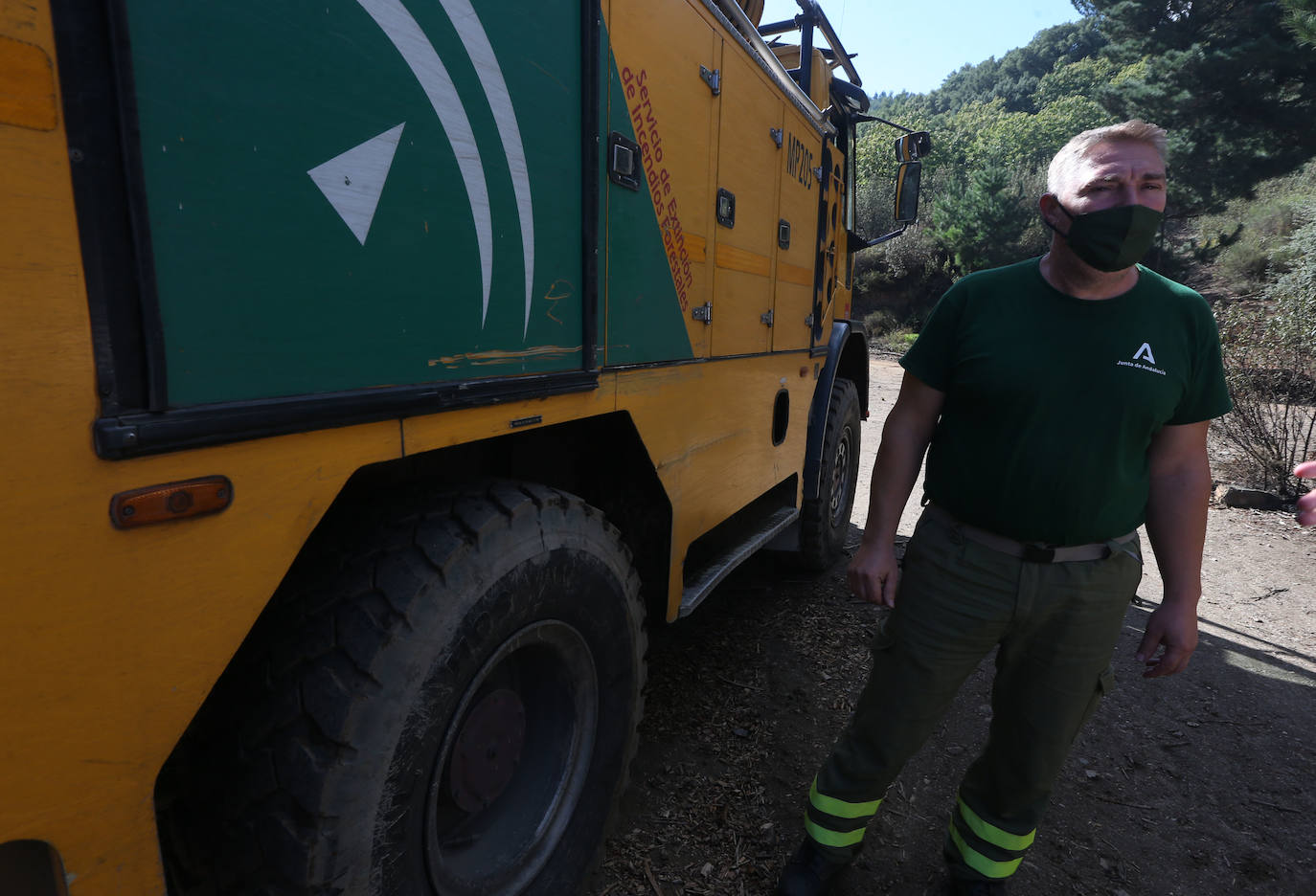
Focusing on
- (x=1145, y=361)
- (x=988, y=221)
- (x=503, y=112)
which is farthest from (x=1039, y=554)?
(x=988, y=221)

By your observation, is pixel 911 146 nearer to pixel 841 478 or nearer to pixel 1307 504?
pixel 841 478

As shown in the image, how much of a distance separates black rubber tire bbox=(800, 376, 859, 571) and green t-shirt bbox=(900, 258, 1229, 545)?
2287 mm

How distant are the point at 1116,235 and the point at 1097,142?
0.90ft

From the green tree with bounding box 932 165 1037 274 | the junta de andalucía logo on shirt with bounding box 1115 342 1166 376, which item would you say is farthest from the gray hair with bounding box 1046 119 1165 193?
the green tree with bounding box 932 165 1037 274

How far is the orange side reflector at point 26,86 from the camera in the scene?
83 cm

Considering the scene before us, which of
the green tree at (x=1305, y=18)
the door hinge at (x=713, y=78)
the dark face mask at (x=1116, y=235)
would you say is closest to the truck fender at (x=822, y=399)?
the door hinge at (x=713, y=78)

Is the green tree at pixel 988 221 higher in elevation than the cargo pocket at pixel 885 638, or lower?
higher

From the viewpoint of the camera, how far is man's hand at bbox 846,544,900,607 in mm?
2117

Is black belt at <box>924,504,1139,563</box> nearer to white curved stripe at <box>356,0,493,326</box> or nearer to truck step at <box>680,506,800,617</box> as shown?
truck step at <box>680,506,800,617</box>

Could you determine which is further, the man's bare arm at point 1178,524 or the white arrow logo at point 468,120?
the man's bare arm at point 1178,524

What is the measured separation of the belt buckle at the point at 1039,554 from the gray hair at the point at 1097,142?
0.94 meters

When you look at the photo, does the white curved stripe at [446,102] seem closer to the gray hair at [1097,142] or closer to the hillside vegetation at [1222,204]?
the gray hair at [1097,142]

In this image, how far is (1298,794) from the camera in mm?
2857

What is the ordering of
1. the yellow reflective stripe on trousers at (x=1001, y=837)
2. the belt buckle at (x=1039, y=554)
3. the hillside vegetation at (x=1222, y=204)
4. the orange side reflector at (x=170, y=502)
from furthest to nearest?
the hillside vegetation at (x=1222, y=204) < the yellow reflective stripe on trousers at (x=1001, y=837) < the belt buckle at (x=1039, y=554) < the orange side reflector at (x=170, y=502)
